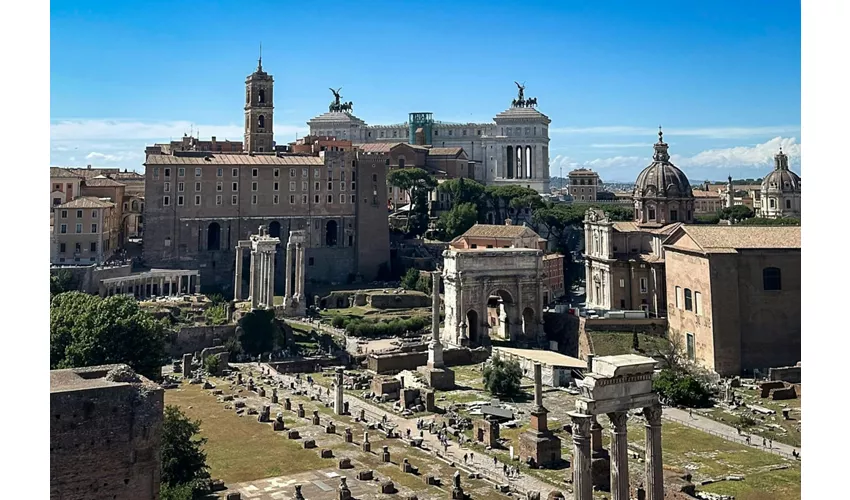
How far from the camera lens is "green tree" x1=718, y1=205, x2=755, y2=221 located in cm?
4288

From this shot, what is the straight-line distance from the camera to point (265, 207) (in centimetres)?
4266

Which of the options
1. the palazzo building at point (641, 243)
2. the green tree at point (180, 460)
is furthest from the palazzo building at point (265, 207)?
the green tree at point (180, 460)

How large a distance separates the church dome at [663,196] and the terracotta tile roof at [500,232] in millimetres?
5045

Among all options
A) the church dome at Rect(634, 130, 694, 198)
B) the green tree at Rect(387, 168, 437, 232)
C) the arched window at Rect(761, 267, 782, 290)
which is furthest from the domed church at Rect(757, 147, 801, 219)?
the green tree at Rect(387, 168, 437, 232)

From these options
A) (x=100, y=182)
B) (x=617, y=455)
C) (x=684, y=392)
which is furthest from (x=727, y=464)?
(x=100, y=182)

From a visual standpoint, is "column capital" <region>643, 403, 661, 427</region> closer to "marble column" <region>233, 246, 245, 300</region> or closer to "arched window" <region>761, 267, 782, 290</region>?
"arched window" <region>761, 267, 782, 290</region>

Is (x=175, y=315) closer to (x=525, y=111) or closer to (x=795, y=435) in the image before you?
(x=795, y=435)

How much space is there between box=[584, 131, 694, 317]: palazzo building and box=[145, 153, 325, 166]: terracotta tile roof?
16.0 metres

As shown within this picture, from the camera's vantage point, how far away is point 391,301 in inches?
1519

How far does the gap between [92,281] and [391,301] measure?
41.8 feet

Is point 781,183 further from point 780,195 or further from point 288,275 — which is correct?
point 288,275

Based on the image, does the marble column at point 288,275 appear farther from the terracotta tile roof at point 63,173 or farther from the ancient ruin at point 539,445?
the ancient ruin at point 539,445
